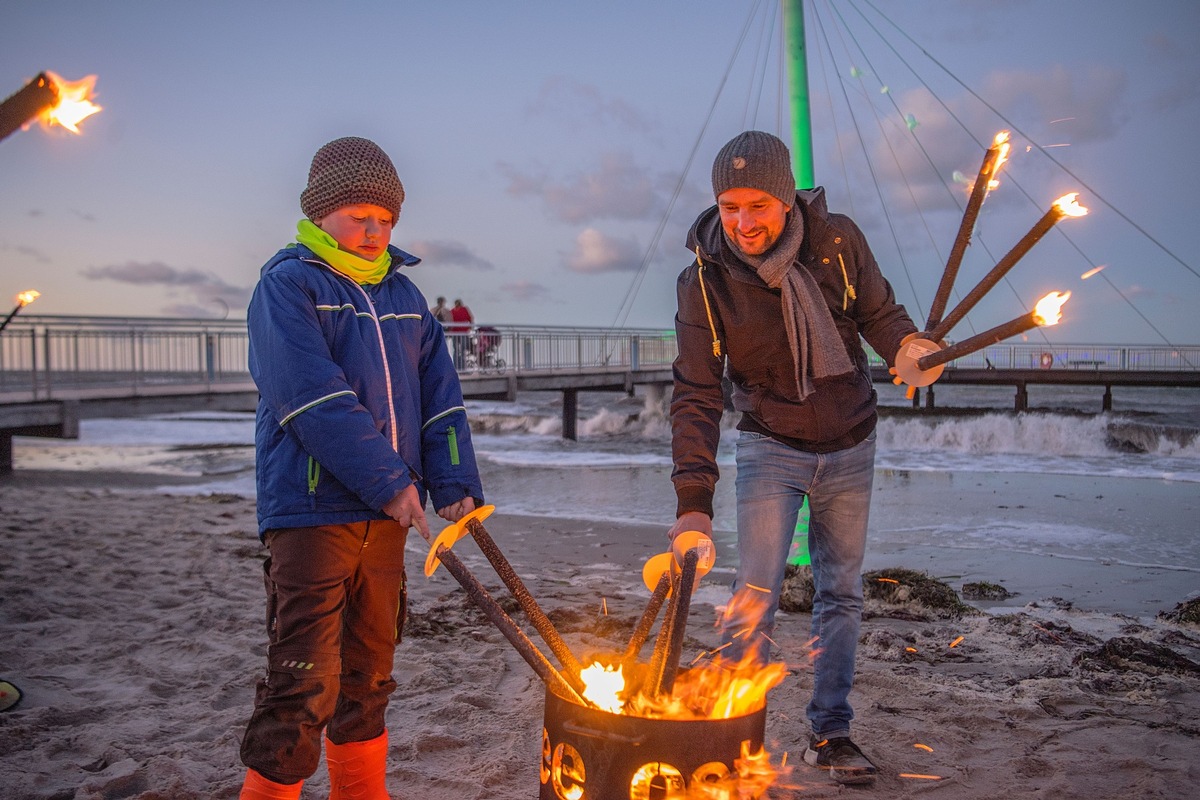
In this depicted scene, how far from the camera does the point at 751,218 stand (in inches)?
105

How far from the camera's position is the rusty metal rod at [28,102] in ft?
4.76

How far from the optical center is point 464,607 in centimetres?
505

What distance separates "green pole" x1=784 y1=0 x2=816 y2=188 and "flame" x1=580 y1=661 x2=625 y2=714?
14.1 ft

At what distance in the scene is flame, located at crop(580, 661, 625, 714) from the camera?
7.10 ft

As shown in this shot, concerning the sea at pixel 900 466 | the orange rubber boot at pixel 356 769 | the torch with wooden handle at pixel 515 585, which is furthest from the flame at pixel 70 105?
the sea at pixel 900 466

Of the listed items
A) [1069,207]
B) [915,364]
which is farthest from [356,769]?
[1069,207]

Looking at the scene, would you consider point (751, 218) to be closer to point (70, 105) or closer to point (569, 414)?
point (70, 105)

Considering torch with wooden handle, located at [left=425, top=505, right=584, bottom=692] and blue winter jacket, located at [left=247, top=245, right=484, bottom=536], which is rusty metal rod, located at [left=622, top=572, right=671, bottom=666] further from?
blue winter jacket, located at [left=247, top=245, right=484, bottom=536]

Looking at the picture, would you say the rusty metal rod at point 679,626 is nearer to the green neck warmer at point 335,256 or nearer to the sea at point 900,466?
the green neck warmer at point 335,256

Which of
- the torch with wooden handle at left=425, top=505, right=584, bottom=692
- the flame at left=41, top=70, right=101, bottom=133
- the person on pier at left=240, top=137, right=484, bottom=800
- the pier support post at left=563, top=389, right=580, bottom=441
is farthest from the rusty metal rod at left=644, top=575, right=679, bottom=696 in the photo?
the pier support post at left=563, top=389, right=580, bottom=441

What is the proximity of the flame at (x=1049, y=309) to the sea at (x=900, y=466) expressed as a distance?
527 cm

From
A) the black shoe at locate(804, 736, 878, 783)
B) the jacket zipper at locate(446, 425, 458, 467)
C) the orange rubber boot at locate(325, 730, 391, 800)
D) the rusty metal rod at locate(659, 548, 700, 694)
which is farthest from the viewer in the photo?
the black shoe at locate(804, 736, 878, 783)

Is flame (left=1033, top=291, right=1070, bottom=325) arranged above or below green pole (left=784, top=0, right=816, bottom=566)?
below

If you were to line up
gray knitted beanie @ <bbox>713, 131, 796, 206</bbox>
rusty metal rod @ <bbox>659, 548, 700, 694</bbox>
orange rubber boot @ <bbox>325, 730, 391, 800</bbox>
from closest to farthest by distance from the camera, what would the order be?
rusty metal rod @ <bbox>659, 548, 700, 694</bbox> → orange rubber boot @ <bbox>325, 730, 391, 800</bbox> → gray knitted beanie @ <bbox>713, 131, 796, 206</bbox>
